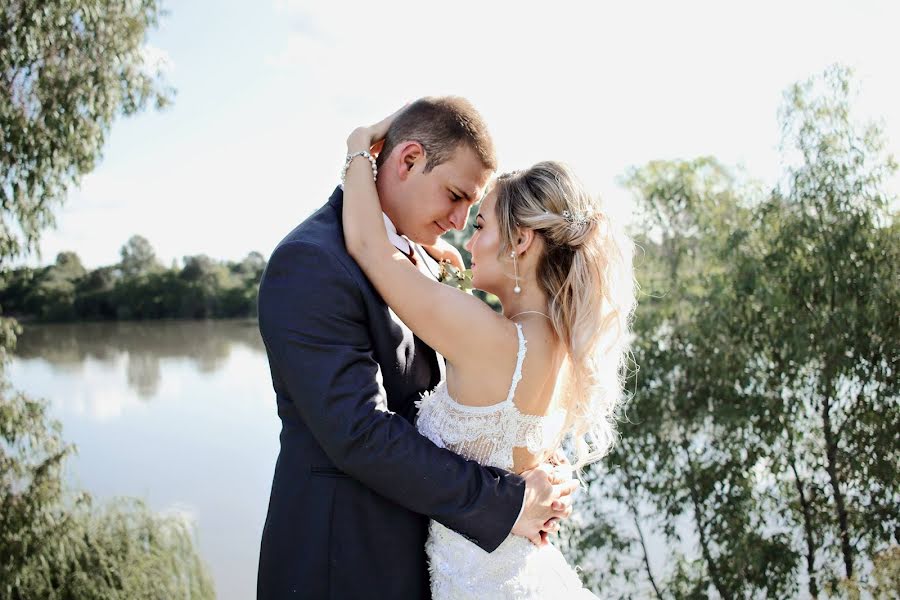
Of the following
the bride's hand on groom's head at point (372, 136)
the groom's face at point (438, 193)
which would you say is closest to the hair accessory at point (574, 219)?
the groom's face at point (438, 193)

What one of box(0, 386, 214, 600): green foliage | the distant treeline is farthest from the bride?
the distant treeline

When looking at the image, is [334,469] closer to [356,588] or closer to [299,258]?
[356,588]

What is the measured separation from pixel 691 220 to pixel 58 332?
26.9 m

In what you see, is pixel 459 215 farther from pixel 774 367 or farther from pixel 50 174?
pixel 774 367

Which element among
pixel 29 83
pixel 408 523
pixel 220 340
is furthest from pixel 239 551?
pixel 220 340

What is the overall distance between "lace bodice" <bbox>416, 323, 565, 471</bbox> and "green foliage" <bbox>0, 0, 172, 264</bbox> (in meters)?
3.99

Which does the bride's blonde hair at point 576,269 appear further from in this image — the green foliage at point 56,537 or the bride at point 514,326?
the green foliage at point 56,537

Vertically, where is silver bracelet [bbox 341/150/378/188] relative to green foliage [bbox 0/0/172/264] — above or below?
below

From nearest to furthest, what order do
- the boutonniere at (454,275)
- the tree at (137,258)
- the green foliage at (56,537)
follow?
1. the boutonniere at (454,275)
2. the green foliage at (56,537)
3. the tree at (137,258)

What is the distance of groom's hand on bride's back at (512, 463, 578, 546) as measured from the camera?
5.60ft

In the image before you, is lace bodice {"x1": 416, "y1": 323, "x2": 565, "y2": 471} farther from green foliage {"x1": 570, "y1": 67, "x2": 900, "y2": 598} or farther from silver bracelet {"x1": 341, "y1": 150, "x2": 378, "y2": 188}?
green foliage {"x1": 570, "y1": 67, "x2": 900, "y2": 598}

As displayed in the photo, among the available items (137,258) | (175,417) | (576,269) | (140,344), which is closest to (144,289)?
(137,258)

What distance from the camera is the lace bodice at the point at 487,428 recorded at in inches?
Answer: 67.9

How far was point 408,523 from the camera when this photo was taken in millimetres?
1757
